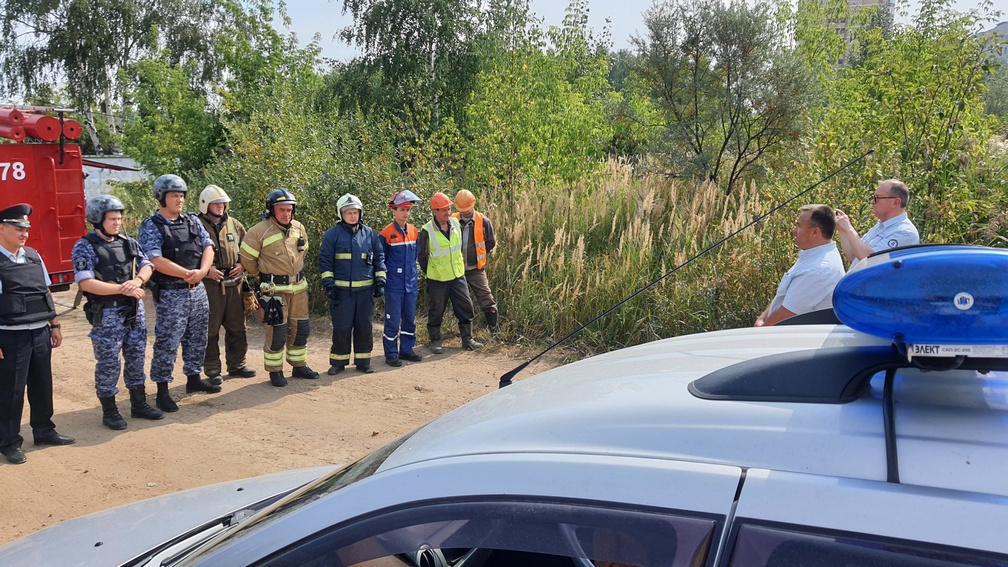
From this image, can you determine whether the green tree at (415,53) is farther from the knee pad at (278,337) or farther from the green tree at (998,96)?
the green tree at (998,96)

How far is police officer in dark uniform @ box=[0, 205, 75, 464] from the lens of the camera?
5.75 m

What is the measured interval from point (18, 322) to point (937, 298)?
630cm

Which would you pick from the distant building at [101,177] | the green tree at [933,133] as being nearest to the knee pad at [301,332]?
the green tree at [933,133]

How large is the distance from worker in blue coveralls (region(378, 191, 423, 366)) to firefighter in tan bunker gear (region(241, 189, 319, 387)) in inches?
40.9

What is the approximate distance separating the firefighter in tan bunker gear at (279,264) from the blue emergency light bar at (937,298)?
22.6 feet

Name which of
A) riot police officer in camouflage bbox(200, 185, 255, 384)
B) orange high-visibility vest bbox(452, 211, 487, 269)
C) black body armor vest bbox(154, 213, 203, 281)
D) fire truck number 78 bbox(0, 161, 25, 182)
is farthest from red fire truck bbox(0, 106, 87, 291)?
orange high-visibility vest bbox(452, 211, 487, 269)

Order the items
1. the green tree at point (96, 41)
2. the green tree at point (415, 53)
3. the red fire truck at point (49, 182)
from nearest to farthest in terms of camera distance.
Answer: the red fire truck at point (49, 182)
the green tree at point (415, 53)
the green tree at point (96, 41)

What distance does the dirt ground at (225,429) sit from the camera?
5371 millimetres

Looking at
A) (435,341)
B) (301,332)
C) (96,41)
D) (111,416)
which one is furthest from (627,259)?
(96,41)

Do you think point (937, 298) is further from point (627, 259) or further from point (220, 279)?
point (627, 259)

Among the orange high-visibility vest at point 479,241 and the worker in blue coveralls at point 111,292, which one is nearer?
the worker in blue coveralls at point 111,292

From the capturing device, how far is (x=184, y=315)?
7.00m

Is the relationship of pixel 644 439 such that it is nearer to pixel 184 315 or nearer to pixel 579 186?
pixel 184 315

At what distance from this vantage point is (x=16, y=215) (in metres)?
5.80
